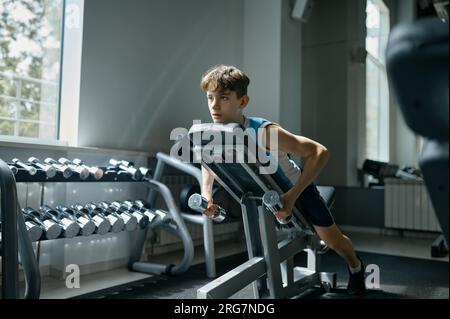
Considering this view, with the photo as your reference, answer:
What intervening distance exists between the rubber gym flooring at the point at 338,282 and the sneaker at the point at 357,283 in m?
0.04

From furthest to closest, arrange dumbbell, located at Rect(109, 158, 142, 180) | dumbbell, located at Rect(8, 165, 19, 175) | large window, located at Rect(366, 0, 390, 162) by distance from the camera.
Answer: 1. dumbbell, located at Rect(109, 158, 142, 180)
2. dumbbell, located at Rect(8, 165, 19, 175)
3. large window, located at Rect(366, 0, 390, 162)

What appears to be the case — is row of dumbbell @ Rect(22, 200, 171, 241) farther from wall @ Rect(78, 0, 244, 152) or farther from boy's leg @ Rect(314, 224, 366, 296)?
boy's leg @ Rect(314, 224, 366, 296)

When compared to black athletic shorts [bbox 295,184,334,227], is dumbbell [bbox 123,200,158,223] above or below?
below

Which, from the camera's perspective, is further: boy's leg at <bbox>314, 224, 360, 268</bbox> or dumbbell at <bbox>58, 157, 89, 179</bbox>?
dumbbell at <bbox>58, 157, 89, 179</bbox>

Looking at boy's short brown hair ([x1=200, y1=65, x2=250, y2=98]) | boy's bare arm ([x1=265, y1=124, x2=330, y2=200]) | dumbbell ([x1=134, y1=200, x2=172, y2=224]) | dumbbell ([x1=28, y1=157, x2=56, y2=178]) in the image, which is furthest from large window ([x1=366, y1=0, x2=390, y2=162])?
dumbbell ([x1=28, y1=157, x2=56, y2=178])

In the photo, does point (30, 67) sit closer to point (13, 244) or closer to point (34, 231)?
point (34, 231)

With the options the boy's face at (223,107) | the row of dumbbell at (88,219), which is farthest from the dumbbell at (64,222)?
the boy's face at (223,107)

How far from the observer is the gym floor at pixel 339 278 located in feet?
4.28

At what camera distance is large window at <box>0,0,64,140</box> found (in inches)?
70.9

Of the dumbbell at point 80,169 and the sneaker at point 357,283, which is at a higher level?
the dumbbell at point 80,169

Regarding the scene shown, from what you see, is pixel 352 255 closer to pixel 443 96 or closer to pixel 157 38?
pixel 443 96

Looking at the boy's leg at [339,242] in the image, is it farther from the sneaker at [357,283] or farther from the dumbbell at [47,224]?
the dumbbell at [47,224]

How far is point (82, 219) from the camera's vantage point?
150 centimetres

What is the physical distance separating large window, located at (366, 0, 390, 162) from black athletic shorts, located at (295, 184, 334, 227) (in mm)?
323
